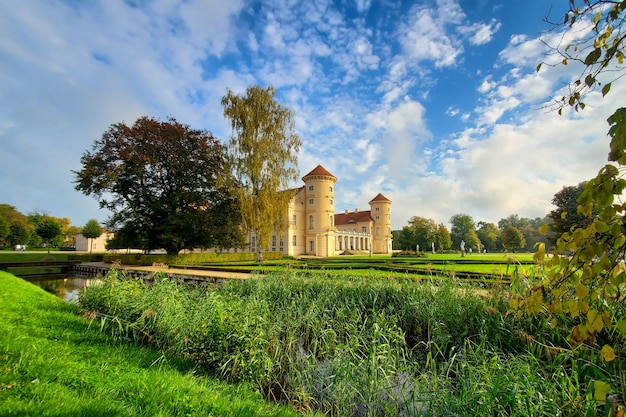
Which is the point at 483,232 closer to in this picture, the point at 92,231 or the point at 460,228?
the point at 460,228

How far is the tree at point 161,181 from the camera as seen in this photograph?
20891mm

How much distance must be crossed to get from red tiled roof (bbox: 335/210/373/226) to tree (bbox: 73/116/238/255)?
3733 cm

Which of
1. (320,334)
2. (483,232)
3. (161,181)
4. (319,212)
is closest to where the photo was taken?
(320,334)

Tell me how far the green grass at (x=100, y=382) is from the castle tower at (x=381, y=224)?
176 ft

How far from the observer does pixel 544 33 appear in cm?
196

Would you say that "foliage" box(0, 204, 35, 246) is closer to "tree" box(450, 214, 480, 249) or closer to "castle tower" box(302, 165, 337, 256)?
"castle tower" box(302, 165, 337, 256)

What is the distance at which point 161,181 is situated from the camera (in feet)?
75.2

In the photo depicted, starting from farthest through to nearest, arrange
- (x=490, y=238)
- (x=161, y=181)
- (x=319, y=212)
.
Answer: (x=490, y=238), (x=319, y=212), (x=161, y=181)

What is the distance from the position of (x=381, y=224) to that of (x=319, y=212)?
16.8 m

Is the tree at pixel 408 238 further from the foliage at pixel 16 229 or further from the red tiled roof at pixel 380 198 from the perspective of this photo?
the foliage at pixel 16 229

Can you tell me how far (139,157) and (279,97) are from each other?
10283 mm

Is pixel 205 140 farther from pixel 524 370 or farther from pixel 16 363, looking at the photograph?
pixel 524 370

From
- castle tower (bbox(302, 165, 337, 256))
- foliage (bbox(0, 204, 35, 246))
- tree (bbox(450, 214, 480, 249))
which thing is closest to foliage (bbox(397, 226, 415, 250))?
castle tower (bbox(302, 165, 337, 256))

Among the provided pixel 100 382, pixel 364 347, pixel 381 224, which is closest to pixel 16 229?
pixel 381 224
